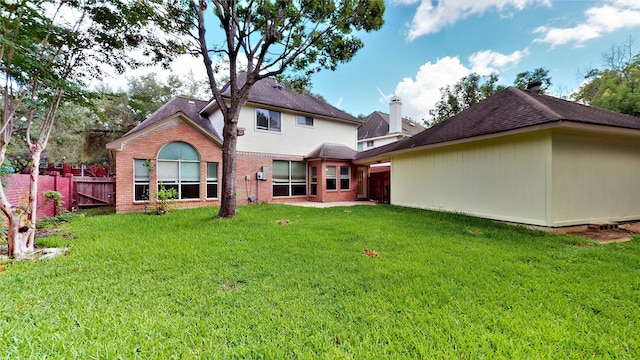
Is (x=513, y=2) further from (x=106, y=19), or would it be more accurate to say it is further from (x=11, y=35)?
(x=11, y=35)

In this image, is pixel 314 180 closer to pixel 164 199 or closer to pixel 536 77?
pixel 164 199

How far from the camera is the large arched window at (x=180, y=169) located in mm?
10750

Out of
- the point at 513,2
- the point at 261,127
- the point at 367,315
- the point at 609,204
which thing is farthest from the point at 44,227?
the point at 513,2

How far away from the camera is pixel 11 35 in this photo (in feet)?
13.8

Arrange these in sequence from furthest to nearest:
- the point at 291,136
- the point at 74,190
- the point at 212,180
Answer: the point at 291,136, the point at 212,180, the point at 74,190

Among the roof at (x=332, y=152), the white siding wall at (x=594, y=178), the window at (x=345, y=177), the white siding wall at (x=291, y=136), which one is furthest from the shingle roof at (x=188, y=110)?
the white siding wall at (x=594, y=178)

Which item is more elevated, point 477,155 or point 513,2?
point 513,2

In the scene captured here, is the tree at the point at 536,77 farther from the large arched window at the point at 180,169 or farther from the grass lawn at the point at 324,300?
the large arched window at the point at 180,169

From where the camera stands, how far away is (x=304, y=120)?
1475cm

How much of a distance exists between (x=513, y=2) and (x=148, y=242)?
14.9 meters

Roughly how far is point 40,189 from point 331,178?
460 inches

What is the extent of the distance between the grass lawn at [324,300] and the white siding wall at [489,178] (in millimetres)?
1541

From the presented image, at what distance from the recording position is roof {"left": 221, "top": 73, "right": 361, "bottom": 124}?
13281 mm

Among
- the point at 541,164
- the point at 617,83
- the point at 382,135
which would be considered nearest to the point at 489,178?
the point at 541,164
